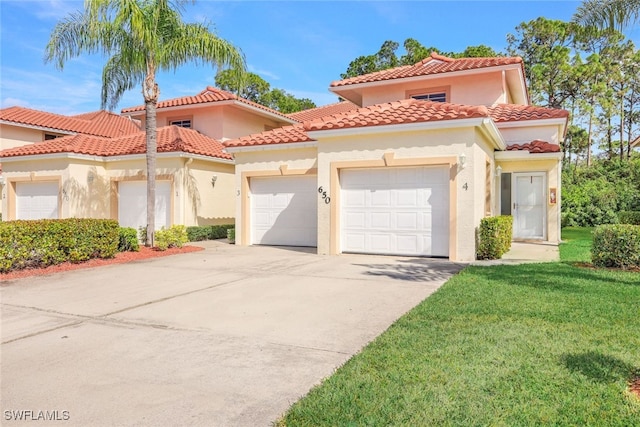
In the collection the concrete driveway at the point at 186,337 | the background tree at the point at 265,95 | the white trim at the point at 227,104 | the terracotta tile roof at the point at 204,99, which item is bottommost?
the concrete driveway at the point at 186,337

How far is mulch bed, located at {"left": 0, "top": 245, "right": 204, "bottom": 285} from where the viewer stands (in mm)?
9852

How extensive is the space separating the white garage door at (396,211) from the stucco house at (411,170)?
0.03 meters

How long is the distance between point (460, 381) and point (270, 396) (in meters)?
1.63

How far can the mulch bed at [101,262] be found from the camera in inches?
388

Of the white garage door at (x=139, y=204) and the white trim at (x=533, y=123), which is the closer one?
the white trim at (x=533, y=123)

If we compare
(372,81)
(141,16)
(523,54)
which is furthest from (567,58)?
(141,16)

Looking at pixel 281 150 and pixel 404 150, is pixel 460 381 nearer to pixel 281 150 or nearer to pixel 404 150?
pixel 404 150

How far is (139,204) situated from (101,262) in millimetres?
7004

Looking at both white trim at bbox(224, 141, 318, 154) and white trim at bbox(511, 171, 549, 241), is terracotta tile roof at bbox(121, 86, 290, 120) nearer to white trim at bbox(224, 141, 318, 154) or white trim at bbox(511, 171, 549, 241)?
white trim at bbox(224, 141, 318, 154)

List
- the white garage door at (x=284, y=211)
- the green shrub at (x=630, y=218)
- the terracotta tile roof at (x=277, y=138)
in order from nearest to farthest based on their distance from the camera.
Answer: the terracotta tile roof at (x=277, y=138), the white garage door at (x=284, y=211), the green shrub at (x=630, y=218)

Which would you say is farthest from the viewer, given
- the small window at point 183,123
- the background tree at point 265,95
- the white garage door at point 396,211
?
the background tree at point 265,95

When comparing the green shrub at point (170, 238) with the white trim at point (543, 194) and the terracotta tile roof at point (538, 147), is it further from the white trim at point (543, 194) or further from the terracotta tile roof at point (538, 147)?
the white trim at point (543, 194)

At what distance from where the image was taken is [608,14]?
10305 millimetres

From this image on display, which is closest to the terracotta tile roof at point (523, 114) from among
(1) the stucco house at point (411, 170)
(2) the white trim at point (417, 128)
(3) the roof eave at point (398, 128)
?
(1) the stucco house at point (411, 170)
